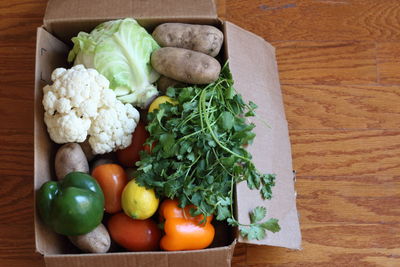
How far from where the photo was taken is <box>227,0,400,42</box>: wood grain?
4.97ft

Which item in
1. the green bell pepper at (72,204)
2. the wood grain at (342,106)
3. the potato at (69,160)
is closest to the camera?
the green bell pepper at (72,204)

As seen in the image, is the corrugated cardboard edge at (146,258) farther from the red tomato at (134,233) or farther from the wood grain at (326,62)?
the wood grain at (326,62)

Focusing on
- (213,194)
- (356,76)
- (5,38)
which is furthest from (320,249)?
(5,38)

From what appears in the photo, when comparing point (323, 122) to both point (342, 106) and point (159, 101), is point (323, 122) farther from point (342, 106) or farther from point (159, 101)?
point (159, 101)

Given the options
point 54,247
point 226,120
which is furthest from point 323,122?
point 54,247

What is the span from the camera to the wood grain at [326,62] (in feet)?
4.85

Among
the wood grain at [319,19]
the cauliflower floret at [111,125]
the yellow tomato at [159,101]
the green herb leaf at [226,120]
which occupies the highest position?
the wood grain at [319,19]

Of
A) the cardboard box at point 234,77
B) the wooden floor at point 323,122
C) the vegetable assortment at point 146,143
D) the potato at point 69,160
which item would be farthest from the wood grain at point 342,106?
the potato at point 69,160

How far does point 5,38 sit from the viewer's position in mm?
1456

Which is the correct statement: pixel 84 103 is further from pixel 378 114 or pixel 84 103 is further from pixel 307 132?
pixel 378 114

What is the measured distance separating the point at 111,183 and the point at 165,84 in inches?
11.2

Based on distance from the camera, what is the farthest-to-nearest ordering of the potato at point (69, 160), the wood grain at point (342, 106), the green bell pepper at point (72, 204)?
the wood grain at point (342, 106)
the potato at point (69, 160)
the green bell pepper at point (72, 204)

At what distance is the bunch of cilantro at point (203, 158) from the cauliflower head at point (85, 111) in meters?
0.09

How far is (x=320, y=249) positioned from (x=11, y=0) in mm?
1181
